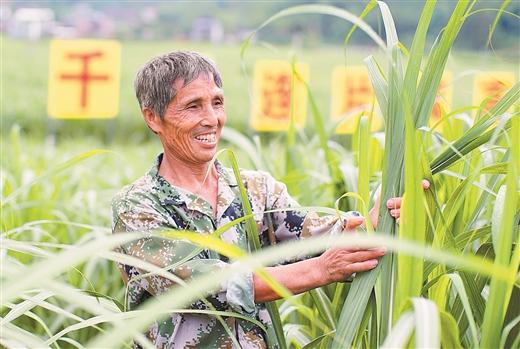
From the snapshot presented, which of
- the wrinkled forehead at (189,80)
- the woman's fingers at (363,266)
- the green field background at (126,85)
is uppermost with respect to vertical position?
the wrinkled forehead at (189,80)

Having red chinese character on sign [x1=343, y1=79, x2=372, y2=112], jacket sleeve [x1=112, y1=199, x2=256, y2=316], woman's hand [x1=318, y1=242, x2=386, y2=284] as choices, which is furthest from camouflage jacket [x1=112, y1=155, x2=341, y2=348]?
red chinese character on sign [x1=343, y1=79, x2=372, y2=112]

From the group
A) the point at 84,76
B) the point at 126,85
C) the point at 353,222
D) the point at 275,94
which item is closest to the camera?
the point at 353,222

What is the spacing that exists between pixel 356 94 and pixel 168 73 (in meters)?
4.46

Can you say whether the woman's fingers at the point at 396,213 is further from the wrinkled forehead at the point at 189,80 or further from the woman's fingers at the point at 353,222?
the wrinkled forehead at the point at 189,80

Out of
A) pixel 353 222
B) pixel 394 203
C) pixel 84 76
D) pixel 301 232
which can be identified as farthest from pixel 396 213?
pixel 84 76

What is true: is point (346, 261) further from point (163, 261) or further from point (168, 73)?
point (168, 73)

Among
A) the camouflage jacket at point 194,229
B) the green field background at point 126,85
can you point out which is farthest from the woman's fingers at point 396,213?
the green field background at point 126,85

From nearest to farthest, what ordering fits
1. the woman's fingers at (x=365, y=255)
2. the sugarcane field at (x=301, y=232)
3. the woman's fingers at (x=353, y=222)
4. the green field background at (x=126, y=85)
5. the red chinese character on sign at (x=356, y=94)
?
the sugarcane field at (x=301, y=232)
the woman's fingers at (x=365, y=255)
the woman's fingers at (x=353, y=222)
the red chinese character on sign at (x=356, y=94)
the green field background at (x=126, y=85)

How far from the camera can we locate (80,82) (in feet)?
18.4

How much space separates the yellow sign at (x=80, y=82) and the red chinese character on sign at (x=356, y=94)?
4.62ft

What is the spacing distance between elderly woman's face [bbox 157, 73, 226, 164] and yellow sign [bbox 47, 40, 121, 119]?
3.98 meters

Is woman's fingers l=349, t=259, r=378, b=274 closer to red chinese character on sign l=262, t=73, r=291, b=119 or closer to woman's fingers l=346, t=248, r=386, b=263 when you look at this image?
woman's fingers l=346, t=248, r=386, b=263

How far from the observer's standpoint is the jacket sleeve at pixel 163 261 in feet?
4.71

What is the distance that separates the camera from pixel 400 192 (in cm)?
139
